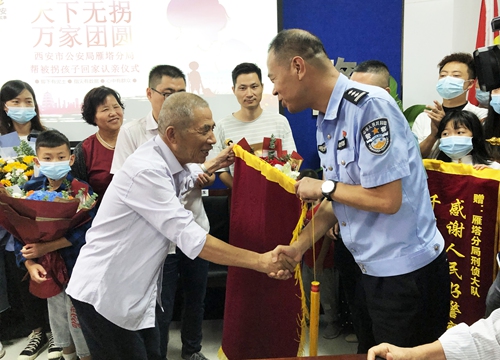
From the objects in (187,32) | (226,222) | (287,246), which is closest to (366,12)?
(187,32)

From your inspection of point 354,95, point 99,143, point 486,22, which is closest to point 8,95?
point 99,143

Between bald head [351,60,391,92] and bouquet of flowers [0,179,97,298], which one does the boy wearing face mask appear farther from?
bouquet of flowers [0,179,97,298]

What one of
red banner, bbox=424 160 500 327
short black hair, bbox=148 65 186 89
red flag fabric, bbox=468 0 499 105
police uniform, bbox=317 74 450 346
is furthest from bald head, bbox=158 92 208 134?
red flag fabric, bbox=468 0 499 105

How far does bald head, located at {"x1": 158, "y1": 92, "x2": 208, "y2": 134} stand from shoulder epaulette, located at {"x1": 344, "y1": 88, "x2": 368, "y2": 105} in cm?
56

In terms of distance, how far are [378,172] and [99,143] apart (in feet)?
6.33

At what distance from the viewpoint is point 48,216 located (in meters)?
2.29

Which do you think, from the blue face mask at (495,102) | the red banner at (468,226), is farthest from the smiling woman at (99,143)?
the blue face mask at (495,102)

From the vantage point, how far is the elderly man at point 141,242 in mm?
1572

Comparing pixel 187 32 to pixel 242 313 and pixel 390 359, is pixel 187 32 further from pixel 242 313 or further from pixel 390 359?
pixel 390 359

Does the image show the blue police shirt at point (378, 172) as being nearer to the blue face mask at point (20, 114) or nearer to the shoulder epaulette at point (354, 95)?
the shoulder epaulette at point (354, 95)

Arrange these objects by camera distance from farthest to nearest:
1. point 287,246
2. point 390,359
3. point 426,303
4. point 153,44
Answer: point 153,44
point 287,246
point 426,303
point 390,359

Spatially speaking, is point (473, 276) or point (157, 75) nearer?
point (473, 276)

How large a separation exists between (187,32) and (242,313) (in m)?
2.34

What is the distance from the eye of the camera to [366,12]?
146 inches
